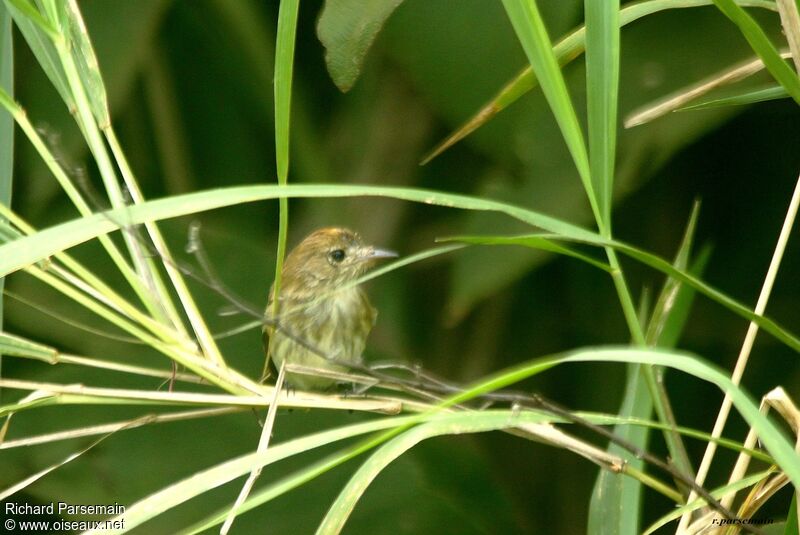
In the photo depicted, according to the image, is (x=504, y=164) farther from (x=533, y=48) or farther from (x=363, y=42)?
(x=533, y=48)

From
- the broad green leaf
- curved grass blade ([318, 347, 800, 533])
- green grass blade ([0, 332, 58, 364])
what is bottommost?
curved grass blade ([318, 347, 800, 533])

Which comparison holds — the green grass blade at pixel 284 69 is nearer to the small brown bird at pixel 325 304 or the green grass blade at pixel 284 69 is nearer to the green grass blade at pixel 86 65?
the green grass blade at pixel 86 65

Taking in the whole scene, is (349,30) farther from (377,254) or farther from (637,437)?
(377,254)

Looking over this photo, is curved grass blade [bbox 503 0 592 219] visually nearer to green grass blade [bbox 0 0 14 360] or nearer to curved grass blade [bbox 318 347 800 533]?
curved grass blade [bbox 318 347 800 533]

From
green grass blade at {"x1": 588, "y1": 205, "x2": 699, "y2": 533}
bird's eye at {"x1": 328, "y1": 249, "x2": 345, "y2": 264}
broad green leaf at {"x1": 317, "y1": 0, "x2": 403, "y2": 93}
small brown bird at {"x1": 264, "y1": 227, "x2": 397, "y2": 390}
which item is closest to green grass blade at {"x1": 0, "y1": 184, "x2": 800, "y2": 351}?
green grass blade at {"x1": 588, "y1": 205, "x2": 699, "y2": 533}

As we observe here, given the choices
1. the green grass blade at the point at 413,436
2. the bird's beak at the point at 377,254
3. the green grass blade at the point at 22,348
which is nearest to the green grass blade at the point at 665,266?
the green grass blade at the point at 413,436

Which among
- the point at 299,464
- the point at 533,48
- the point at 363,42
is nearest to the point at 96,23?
the point at 363,42

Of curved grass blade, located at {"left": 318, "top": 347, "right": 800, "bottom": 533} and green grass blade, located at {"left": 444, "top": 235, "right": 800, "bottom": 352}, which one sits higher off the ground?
green grass blade, located at {"left": 444, "top": 235, "right": 800, "bottom": 352}

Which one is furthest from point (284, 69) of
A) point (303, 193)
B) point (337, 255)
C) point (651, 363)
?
point (337, 255)
